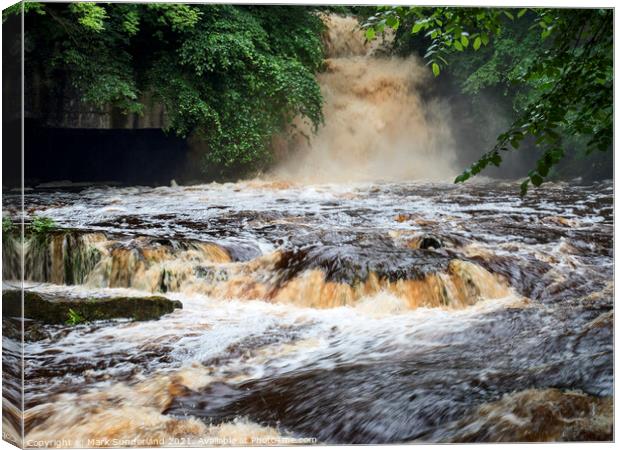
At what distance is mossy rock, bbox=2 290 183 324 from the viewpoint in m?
3.35

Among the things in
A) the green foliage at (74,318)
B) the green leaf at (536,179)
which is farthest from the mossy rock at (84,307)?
the green leaf at (536,179)

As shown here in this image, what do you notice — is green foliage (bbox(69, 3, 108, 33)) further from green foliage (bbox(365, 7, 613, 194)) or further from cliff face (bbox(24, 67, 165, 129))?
green foliage (bbox(365, 7, 613, 194))

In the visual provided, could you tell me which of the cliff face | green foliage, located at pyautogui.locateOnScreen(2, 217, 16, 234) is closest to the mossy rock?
green foliage, located at pyautogui.locateOnScreen(2, 217, 16, 234)

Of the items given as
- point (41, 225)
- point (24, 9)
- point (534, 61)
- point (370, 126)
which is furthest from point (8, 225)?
point (534, 61)

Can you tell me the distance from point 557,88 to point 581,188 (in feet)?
2.22

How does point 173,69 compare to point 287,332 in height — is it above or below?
above

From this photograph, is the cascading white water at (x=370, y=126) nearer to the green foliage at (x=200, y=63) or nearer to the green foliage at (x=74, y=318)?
the green foliage at (x=200, y=63)

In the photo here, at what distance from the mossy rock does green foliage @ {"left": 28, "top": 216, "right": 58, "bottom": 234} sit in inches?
12.3

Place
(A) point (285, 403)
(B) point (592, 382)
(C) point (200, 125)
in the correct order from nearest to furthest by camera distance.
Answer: (A) point (285, 403) → (B) point (592, 382) → (C) point (200, 125)

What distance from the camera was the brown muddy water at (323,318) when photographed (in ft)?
11.0

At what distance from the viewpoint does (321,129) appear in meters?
4.11

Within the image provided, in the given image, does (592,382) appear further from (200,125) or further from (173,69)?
(173,69)

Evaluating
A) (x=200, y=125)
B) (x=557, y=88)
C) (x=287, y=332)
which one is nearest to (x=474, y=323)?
(x=287, y=332)

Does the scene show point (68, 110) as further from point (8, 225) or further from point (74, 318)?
point (74, 318)
